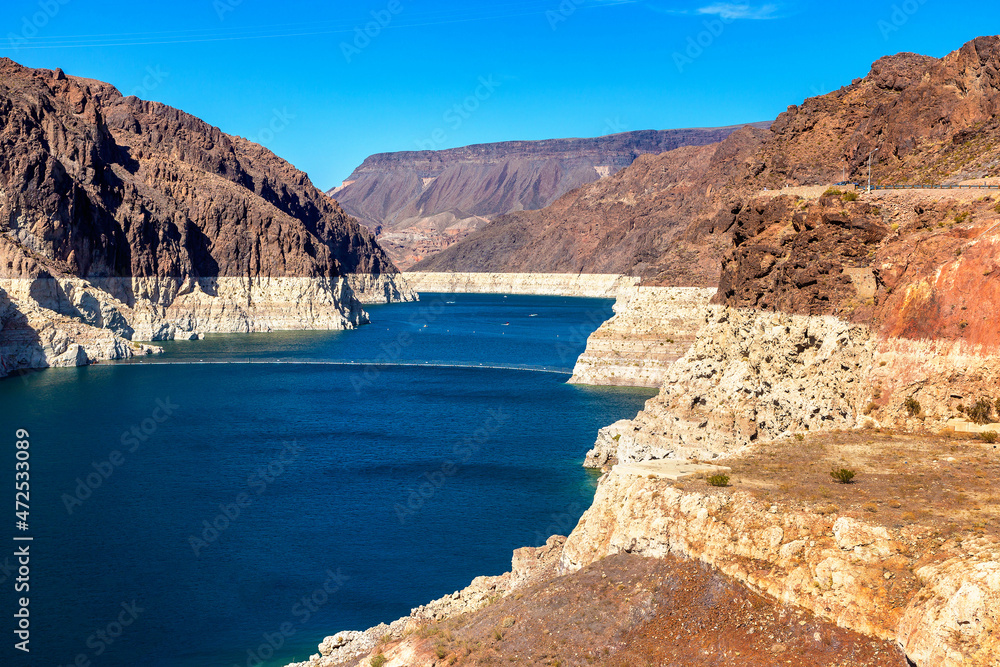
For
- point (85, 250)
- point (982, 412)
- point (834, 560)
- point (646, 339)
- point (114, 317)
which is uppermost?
point (85, 250)

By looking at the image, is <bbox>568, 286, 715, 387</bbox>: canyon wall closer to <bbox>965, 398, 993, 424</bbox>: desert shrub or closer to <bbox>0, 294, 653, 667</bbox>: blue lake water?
<bbox>0, 294, 653, 667</bbox>: blue lake water

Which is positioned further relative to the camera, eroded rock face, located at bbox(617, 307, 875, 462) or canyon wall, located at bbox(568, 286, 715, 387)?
canyon wall, located at bbox(568, 286, 715, 387)

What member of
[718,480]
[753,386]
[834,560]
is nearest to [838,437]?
[718,480]

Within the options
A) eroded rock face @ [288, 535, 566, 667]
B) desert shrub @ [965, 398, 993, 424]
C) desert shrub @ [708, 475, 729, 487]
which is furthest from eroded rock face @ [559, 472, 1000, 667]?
desert shrub @ [965, 398, 993, 424]

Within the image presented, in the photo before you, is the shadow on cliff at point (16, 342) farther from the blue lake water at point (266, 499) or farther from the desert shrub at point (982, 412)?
the desert shrub at point (982, 412)

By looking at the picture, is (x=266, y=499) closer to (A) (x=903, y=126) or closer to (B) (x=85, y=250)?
(A) (x=903, y=126)

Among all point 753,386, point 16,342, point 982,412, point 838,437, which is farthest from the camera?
point 16,342
